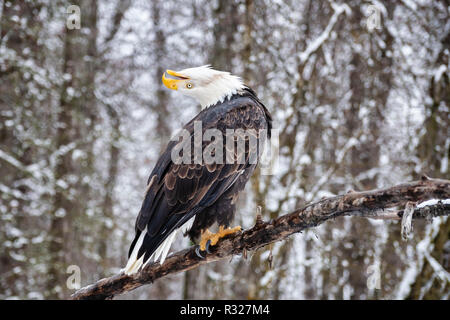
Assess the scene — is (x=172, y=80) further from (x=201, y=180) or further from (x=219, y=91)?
(x=201, y=180)

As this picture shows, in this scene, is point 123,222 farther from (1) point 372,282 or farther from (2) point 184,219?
(2) point 184,219

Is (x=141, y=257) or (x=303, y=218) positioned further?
(x=141, y=257)

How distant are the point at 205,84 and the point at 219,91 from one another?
0.16 m

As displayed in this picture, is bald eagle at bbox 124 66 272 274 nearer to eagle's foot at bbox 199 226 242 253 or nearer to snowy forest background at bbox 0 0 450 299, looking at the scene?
eagle's foot at bbox 199 226 242 253

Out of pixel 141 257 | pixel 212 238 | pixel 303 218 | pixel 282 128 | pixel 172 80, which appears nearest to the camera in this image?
pixel 303 218

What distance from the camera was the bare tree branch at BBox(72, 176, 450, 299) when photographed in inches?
78.2

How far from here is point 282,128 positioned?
589 centimetres

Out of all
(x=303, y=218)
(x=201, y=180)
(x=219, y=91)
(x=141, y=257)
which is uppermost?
(x=219, y=91)

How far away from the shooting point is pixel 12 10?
6.70 meters

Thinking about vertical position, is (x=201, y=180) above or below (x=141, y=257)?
above

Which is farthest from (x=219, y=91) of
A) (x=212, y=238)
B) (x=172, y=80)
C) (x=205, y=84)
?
(x=212, y=238)

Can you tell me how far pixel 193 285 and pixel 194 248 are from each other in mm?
2740

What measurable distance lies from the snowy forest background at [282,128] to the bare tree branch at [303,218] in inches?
78.2
